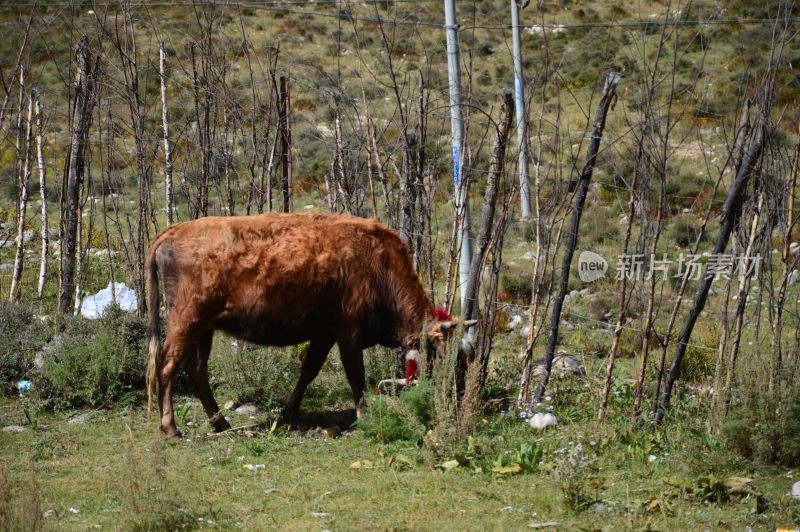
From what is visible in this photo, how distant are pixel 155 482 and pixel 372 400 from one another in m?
2.42

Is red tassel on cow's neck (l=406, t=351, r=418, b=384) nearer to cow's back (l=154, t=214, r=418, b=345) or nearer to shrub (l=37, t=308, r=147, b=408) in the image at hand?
cow's back (l=154, t=214, r=418, b=345)

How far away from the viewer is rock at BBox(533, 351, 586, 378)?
9.26 meters

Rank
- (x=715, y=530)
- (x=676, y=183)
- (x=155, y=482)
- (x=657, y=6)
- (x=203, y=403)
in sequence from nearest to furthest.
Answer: (x=715, y=530) → (x=155, y=482) → (x=203, y=403) → (x=676, y=183) → (x=657, y=6)

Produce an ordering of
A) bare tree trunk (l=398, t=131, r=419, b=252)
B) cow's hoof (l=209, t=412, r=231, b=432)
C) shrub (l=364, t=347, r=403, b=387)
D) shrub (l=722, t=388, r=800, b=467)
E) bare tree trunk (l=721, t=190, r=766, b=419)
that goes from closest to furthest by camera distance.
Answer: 1. shrub (l=722, t=388, r=800, b=467)
2. bare tree trunk (l=721, t=190, r=766, b=419)
3. cow's hoof (l=209, t=412, r=231, b=432)
4. shrub (l=364, t=347, r=403, b=387)
5. bare tree trunk (l=398, t=131, r=419, b=252)

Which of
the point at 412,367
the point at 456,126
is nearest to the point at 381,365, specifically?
the point at 412,367

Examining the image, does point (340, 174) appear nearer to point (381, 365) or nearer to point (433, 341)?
point (381, 365)

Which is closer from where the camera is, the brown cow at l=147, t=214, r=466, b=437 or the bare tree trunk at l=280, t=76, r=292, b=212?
the brown cow at l=147, t=214, r=466, b=437

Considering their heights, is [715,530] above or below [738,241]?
below

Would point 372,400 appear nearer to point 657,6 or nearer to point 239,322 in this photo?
point 239,322

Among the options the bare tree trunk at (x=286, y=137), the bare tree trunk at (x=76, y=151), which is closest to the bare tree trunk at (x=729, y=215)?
the bare tree trunk at (x=286, y=137)

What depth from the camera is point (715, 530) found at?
→ 545 cm

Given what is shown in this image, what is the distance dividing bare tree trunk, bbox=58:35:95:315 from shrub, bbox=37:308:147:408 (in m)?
1.87

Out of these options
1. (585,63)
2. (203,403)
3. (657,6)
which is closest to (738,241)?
(203,403)

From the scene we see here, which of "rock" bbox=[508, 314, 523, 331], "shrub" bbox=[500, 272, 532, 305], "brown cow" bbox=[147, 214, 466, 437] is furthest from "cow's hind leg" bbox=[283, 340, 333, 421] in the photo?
"shrub" bbox=[500, 272, 532, 305]
